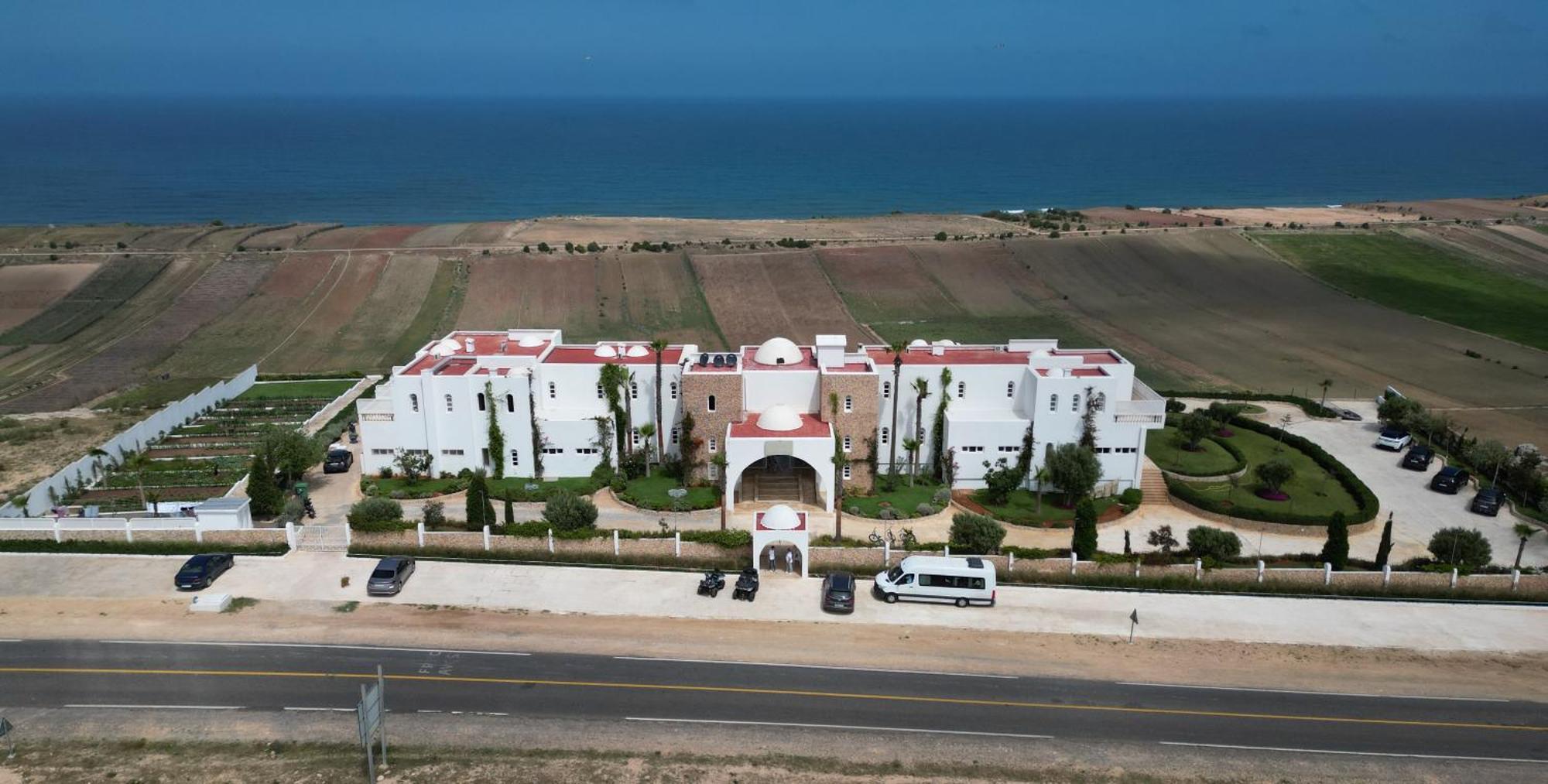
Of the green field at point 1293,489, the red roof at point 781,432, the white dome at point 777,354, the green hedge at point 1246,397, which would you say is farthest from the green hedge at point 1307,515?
the white dome at point 777,354

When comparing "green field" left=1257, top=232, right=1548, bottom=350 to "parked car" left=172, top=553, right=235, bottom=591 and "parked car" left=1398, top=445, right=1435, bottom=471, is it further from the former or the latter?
"parked car" left=172, top=553, right=235, bottom=591

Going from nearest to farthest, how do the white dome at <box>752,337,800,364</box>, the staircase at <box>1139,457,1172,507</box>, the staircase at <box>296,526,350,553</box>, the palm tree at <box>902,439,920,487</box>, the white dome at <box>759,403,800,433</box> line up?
the staircase at <box>296,526,350,553</box>, the white dome at <box>759,403,800,433</box>, the staircase at <box>1139,457,1172,507</box>, the palm tree at <box>902,439,920,487</box>, the white dome at <box>752,337,800,364</box>

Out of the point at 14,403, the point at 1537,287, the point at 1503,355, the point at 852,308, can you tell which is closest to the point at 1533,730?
the point at 1503,355

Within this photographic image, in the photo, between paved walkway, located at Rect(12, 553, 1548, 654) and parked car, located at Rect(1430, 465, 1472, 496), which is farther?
parked car, located at Rect(1430, 465, 1472, 496)

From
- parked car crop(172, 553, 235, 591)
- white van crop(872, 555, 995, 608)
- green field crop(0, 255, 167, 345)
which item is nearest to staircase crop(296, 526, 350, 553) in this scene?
parked car crop(172, 553, 235, 591)

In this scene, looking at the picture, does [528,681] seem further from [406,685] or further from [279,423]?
[279,423]

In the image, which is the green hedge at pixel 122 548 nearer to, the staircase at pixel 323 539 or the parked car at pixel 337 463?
the staircase at pixel 323 539
